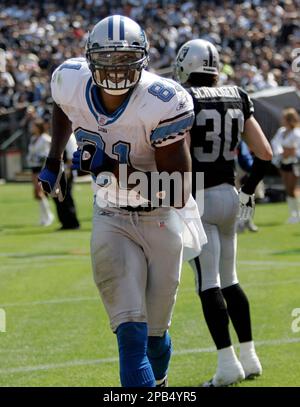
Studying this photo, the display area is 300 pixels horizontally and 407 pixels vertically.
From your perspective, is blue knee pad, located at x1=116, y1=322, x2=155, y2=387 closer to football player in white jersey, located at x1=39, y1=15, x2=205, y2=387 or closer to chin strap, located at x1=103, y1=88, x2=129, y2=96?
football player in white jersey, located at x1=39, y1=15, x2=205, y2=387

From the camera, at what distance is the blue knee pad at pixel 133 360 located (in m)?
4.25

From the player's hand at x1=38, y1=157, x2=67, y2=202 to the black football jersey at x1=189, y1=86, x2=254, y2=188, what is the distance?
1.07 m

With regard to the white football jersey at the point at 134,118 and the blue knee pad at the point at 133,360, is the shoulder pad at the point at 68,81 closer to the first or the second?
the white football jersey at the point at 134,118

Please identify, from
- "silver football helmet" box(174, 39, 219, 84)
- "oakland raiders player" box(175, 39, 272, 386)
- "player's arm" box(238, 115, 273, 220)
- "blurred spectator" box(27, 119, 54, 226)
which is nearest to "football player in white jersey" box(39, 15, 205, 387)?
"oakland raiders player" box(175, 39, 272, 386)

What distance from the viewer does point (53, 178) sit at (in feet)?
15.5

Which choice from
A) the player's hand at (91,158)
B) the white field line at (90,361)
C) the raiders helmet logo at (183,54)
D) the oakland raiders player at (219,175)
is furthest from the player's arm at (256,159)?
the player's hand at (91,158)

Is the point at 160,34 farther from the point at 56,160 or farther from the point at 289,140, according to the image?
the point at 56,160

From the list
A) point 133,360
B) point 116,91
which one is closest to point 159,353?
point 133,360

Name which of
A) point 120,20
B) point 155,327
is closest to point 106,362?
point 155,327

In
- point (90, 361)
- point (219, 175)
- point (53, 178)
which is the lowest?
point (90, 361)

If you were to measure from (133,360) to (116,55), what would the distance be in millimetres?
1349

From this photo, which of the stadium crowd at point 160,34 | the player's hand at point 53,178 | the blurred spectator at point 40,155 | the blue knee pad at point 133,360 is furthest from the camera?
the stadium crowd at point 160,34

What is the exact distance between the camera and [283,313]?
296 inches

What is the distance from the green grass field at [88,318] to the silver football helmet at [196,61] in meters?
1.79
